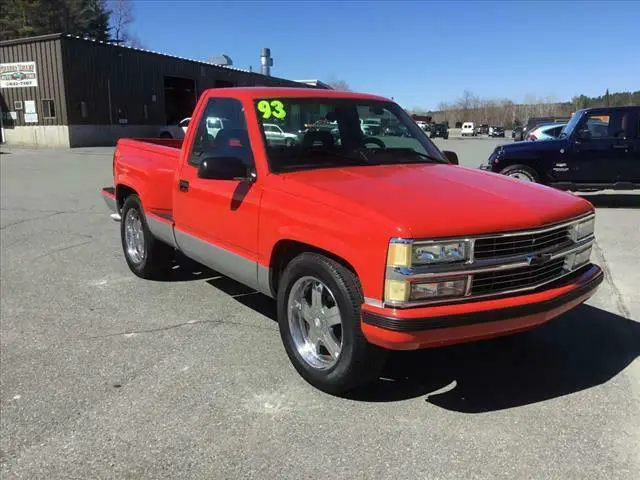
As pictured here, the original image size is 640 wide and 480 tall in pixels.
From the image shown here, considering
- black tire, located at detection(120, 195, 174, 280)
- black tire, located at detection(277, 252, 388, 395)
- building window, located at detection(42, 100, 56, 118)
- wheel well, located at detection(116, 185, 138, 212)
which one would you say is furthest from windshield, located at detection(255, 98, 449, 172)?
building window, located at detection(42, 100, 56, 118)

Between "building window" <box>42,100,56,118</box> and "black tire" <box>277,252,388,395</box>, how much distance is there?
33.1m

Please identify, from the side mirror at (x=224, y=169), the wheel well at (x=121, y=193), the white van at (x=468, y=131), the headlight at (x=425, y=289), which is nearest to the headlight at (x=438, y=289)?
the headlight at (x=425, y=289)

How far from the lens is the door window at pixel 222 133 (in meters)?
4.22

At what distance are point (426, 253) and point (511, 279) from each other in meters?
0.59

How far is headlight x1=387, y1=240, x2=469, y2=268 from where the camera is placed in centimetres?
287

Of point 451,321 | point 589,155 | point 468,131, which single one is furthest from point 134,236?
point 468,131

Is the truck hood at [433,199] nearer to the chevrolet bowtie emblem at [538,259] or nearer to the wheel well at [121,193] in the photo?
the chevrolet bowtie emblem at [538,259]

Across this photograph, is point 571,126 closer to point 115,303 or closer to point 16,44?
→ point 115,303

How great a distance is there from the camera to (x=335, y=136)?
14.3ft

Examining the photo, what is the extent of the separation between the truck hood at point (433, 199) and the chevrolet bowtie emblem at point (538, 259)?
181 mm

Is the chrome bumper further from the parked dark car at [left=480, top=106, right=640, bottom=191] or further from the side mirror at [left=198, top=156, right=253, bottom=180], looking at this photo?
the parked dark car at [left=480, top=106, right=640, bottom=191]

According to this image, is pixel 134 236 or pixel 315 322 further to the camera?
pixel 134 236

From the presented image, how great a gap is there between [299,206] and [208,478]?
5.18ft

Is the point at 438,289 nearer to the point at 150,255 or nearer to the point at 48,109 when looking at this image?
the point at 150,255
